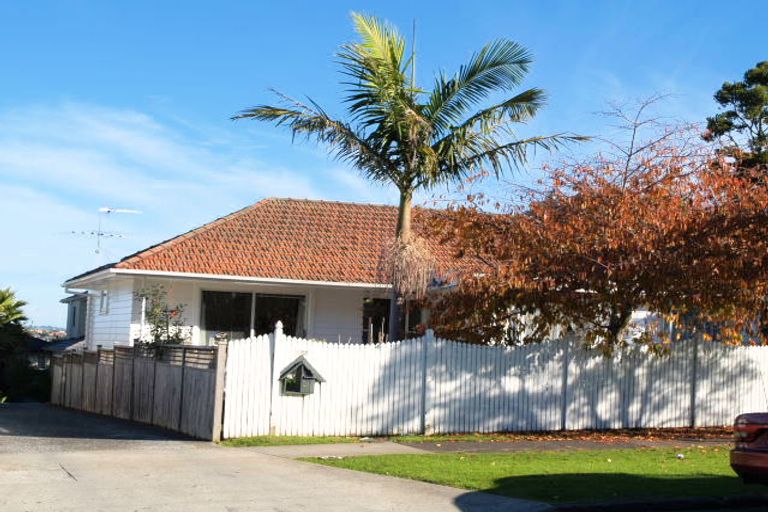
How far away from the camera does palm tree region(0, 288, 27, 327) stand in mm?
27219

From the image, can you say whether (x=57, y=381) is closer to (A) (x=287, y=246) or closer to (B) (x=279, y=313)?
(B) (x=279, y=313)

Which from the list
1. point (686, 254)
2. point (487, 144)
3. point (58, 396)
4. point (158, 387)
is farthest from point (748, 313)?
Result: point (58, 396)

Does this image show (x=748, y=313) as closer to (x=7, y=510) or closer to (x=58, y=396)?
(x=7, y=510)

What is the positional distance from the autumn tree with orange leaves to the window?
11408 millimetres

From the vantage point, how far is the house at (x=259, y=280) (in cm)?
2177

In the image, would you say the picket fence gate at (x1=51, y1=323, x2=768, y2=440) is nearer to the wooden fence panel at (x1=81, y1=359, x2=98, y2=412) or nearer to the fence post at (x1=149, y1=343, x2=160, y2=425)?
the fence post at (x1=149, y1=343, x2=160, y2=425)

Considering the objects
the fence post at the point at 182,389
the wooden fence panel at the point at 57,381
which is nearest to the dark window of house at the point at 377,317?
the wooden fence panel at the point at 57,381

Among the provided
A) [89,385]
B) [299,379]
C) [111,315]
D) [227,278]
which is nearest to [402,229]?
[299,379]

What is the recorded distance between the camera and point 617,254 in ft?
51.6

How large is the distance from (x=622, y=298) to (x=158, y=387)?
8431mm

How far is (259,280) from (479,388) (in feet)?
23.2

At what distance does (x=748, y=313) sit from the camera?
16250 millimetres

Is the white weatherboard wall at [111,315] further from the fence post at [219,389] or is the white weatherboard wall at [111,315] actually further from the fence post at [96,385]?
the fence post at [219,389]

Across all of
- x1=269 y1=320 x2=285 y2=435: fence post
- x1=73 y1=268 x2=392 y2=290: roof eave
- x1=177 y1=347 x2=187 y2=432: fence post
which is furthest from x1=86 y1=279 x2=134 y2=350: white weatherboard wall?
x1=269 y1=320 x2=285 y2=435: fence post
